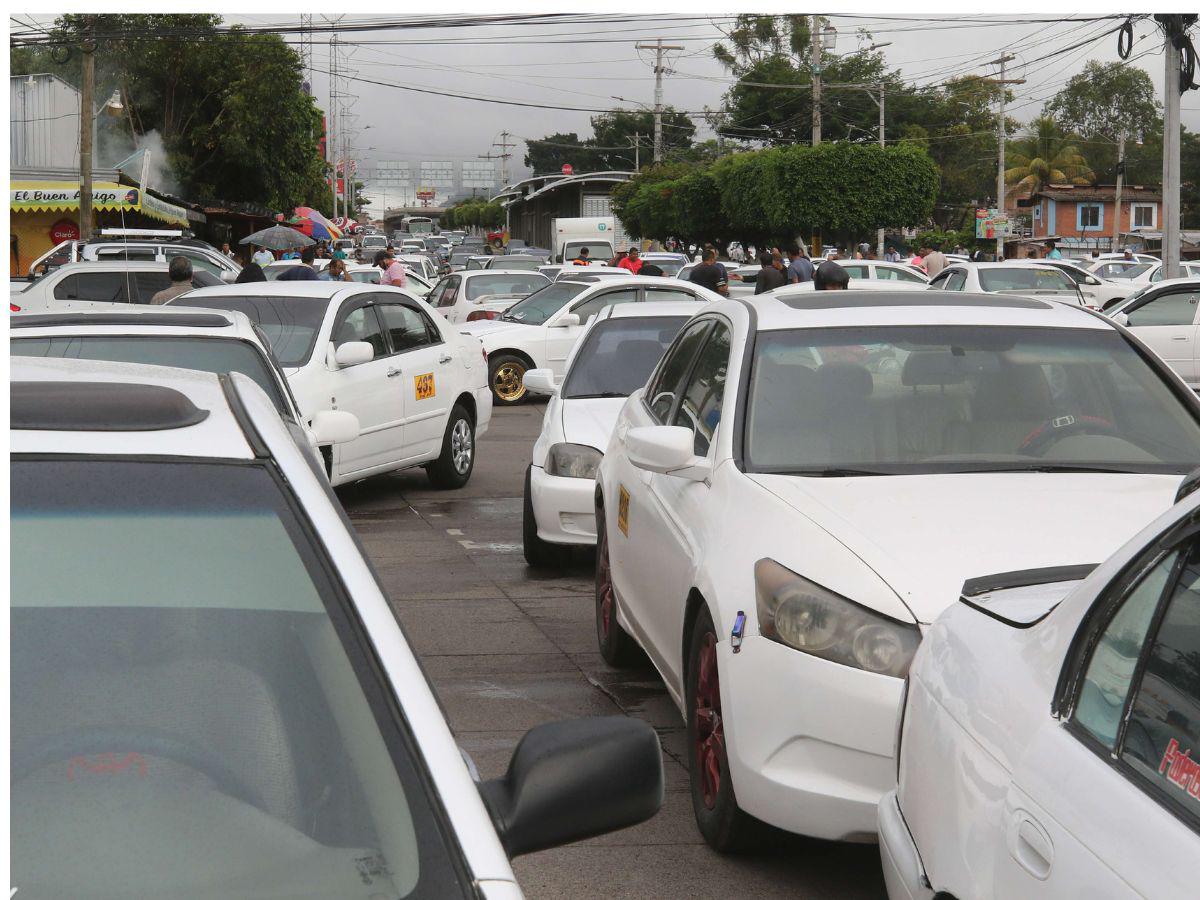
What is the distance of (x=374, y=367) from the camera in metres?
11.7

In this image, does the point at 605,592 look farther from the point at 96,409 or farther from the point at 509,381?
the point at 509,381

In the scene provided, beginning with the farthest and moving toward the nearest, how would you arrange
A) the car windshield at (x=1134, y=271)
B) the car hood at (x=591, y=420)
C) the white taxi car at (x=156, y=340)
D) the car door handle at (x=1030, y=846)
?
the car windshield at (x=1134, y=271) < the car hood at (x=591, y=420) < the white taxi car at (x=156, y=340) < the car door handle at (x=1030, y=846)

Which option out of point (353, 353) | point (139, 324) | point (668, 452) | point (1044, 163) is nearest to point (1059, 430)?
point (668, 452)

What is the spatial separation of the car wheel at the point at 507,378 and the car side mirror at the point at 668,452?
1504 centimetres

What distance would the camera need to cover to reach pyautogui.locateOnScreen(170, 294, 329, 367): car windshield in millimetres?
11289

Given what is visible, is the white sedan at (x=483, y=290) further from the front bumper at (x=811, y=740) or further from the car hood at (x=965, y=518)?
the front bumper at (x=811, y=740)

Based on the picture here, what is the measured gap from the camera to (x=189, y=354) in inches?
314

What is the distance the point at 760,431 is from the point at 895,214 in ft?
150

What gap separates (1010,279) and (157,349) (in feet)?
62.8

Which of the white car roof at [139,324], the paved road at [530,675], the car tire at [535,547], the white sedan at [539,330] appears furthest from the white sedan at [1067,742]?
the white sedan at [539,330]

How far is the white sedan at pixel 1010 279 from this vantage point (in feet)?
80.1

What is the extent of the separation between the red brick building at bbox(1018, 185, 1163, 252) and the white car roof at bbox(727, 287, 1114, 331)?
81478mm

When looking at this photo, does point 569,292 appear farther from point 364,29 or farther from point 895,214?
point 895,214

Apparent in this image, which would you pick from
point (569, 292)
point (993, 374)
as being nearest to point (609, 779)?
point (993, 374)
